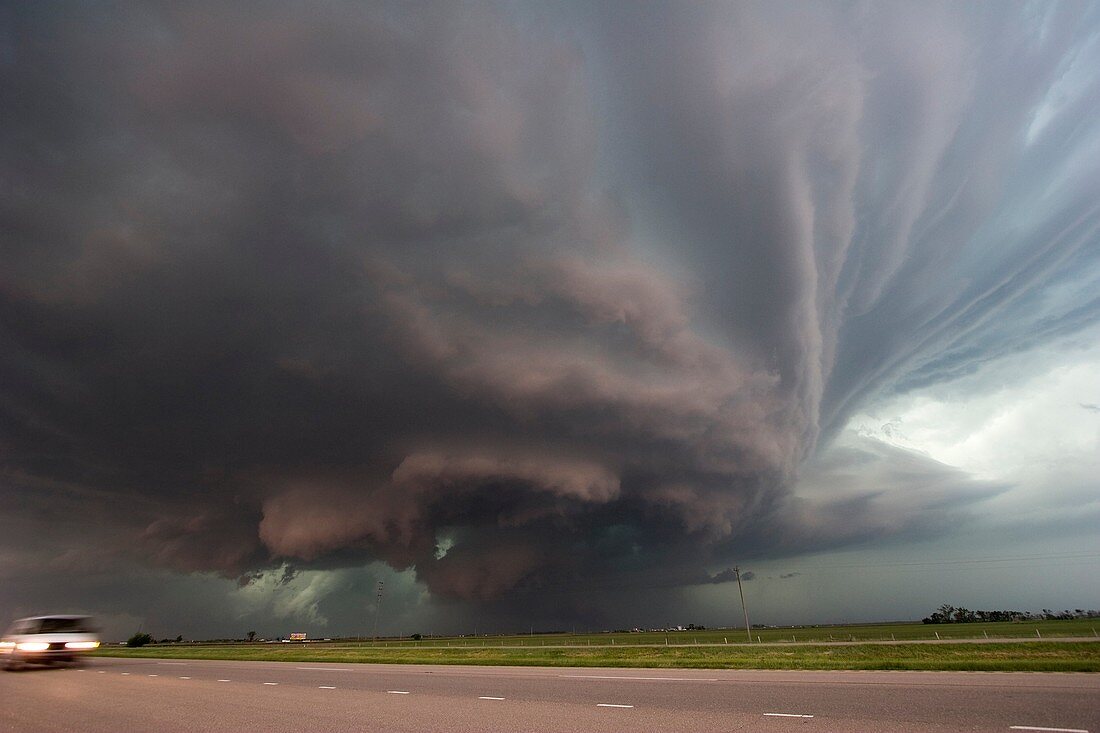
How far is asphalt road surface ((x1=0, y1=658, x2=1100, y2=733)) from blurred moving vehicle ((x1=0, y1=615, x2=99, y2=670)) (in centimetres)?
795

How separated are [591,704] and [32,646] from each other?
31.3m

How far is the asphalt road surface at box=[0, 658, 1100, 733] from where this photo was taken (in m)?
11.5

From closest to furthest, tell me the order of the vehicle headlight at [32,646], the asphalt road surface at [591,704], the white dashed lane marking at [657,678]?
the asphalt road surface at [591,704] < the white dashed lane marking at [657,678] < the vehicle headlight at [32,646]

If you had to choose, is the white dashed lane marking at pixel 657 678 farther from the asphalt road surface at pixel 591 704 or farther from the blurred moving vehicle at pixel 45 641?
the blurred moving vehicle at pixel 45 641

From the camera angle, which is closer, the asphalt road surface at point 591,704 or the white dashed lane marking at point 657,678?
the asphalt road surface at point 591,704

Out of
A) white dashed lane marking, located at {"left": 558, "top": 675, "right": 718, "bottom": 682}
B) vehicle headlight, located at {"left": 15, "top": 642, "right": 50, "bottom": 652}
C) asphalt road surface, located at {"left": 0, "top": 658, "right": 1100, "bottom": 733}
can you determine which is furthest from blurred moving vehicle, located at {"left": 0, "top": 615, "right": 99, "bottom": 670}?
white dashed lane marking, located at {"left": 558, "top": 675, "right": 718, "bottom": 682}

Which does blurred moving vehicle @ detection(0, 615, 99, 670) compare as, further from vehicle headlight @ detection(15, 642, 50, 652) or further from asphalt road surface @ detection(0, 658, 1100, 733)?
asphalt road surface @ detection(0, 658, 1100, 733)

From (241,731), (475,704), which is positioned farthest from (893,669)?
(241,731)

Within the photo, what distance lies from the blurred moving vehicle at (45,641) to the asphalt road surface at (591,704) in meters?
7.95

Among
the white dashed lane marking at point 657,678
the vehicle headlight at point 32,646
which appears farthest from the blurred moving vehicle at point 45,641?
the white dashed lane marking at point 657,678

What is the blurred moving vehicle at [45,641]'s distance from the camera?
91.9 ft

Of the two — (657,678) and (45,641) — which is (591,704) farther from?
(45,641)

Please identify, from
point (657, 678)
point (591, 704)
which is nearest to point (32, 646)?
point (591, 704)

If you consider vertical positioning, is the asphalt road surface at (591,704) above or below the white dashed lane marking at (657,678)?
above
